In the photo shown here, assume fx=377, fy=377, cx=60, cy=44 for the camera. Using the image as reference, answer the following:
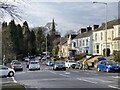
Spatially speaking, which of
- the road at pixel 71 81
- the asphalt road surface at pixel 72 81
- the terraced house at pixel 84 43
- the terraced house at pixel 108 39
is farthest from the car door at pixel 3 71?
the terraced house at pixel 84 43

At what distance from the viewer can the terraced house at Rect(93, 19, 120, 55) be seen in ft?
239

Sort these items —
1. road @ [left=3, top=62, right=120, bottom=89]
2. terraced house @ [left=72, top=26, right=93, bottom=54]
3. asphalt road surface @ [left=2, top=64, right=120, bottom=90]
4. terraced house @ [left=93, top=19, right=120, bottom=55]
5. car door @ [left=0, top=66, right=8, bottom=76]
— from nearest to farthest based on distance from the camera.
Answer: asphalt road surface @ [left=2, top=64, right=120, bottom=90]
road @ [left=3, top=62, right=120, bottom=89]
car door @ [left=0, top=66, right=8, bottom=76]
terraced house @ [left=93, top=19, right=120, bottom=55]
terraced house @ [left=72, top=26, right=93, bottom=54]

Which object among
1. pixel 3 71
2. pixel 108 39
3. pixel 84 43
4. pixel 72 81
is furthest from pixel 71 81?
pixel 84 43

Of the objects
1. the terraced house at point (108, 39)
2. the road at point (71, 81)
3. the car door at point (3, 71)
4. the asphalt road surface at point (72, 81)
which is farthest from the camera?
the terraced house at point (108, 39)

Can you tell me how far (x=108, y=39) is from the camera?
258ft

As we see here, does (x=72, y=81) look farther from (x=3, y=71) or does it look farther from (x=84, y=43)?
(x=84, y=43)

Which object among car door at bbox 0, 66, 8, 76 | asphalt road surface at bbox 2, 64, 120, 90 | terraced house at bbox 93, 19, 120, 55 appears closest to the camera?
asphalt road surface at bbox 2, 64, 120, 90

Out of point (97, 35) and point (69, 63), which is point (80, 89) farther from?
point (97, 35)

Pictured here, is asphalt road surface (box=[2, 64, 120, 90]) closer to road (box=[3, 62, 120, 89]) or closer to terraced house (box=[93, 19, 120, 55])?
road (box=[3, 62, 120, 89])

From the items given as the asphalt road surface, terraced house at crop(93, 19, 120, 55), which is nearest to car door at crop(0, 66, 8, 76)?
the asphalt road surface

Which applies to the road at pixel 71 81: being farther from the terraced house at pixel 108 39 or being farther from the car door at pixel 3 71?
the terraced house at pixel 108 39

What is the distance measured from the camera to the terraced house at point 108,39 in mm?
72819

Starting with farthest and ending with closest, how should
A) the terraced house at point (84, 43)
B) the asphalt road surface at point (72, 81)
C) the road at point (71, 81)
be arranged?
the terraced house at point (84, 43)
the road at point (71, 81)
the asphalt road surface at point (72, 81)

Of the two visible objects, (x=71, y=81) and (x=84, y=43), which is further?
(x=84, y=43)
